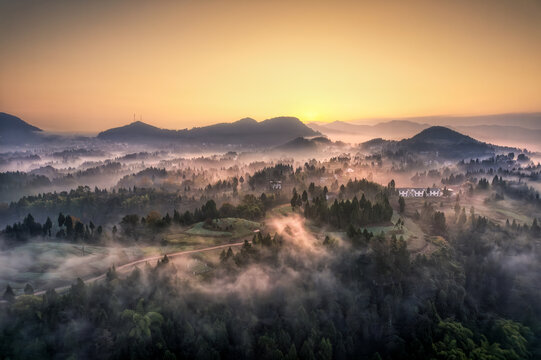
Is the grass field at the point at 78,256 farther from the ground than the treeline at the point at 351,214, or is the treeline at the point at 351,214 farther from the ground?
the treeline at the point at 351,214

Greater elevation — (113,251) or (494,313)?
(113,251)

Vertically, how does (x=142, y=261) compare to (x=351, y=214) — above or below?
below

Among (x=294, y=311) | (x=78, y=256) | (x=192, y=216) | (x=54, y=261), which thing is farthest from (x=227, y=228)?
(x=54, y=261)

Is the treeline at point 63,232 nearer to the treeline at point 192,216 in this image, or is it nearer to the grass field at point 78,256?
the grass field at point 78,256

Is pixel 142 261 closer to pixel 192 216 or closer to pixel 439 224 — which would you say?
pixel 192 216

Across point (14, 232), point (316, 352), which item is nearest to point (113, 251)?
point (14, 232)

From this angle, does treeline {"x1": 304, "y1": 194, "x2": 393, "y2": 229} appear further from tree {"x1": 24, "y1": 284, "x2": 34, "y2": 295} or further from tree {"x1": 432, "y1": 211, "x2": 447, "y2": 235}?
tree {"x1": 24, "y1": 284, "x2": 34, "y2": 295}

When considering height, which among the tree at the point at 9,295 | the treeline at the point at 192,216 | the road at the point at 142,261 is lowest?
the road at the point at 142,261

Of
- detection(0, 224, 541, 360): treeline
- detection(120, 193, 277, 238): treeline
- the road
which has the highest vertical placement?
detection(120, 193, 277, 238): treeline

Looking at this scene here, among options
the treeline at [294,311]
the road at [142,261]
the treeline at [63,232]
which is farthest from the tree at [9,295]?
the treeline at [63,232]

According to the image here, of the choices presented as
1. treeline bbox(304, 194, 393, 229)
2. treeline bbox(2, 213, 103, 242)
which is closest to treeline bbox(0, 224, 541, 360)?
treeline bbox(304, 194, 393, 229)

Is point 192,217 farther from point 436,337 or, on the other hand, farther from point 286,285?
point 436,337
